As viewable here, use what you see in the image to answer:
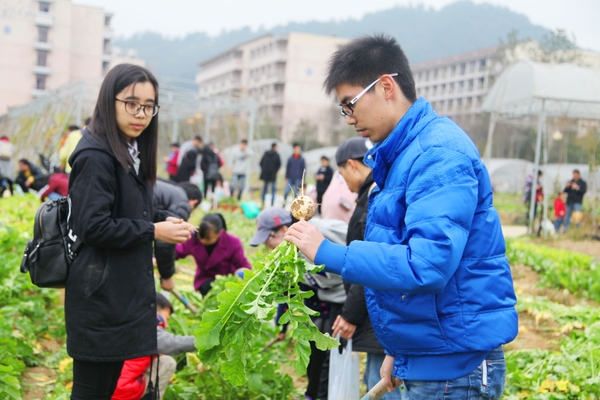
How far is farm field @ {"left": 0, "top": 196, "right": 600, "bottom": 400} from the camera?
4.01 metres

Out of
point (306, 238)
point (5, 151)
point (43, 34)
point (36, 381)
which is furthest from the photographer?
point (43, 34)

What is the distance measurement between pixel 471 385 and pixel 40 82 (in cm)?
6623

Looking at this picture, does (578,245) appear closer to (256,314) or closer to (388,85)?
(388,85)

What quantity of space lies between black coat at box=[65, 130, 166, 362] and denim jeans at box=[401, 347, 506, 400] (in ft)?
4.35

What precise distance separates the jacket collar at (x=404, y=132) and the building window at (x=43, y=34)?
64.9 metres

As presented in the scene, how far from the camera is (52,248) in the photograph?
2719 mm

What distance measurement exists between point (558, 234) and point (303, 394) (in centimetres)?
1369

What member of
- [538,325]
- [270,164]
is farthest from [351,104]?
[270,164]

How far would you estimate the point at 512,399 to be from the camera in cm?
391

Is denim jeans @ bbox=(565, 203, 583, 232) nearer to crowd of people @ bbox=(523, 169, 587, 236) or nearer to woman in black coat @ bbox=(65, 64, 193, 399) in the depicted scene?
crowd of people @ bbox=(523, 169, 587, 236)

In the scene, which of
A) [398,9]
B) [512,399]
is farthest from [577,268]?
[398,9]

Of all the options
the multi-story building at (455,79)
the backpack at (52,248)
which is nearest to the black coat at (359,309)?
the backpack at (52,248)

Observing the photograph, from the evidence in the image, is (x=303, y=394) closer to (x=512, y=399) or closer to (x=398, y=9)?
(x=512, y=399)

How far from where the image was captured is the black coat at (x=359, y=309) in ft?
11.1
